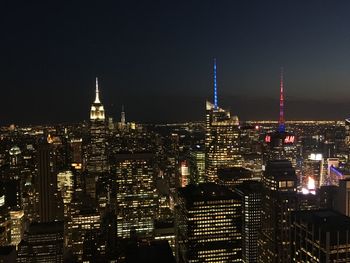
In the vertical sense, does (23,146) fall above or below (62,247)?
above

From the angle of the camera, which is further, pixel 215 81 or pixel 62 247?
pixel 215 81

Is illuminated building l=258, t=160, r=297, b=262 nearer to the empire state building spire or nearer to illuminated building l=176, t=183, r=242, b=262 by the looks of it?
illuminated building l=176, t=183, r=242, b=262

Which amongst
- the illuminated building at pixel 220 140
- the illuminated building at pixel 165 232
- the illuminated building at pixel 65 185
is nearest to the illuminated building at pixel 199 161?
the illuminated building at pixel 220 140

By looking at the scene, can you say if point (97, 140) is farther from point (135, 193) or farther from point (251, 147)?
point (251, 147)

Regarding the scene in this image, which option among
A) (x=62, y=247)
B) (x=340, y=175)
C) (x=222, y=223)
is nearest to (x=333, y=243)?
(x=222, y=223)

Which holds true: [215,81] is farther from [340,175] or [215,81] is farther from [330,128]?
[340,175]

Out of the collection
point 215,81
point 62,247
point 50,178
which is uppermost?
point 215,81

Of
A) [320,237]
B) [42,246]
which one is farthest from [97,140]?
[320,237]
